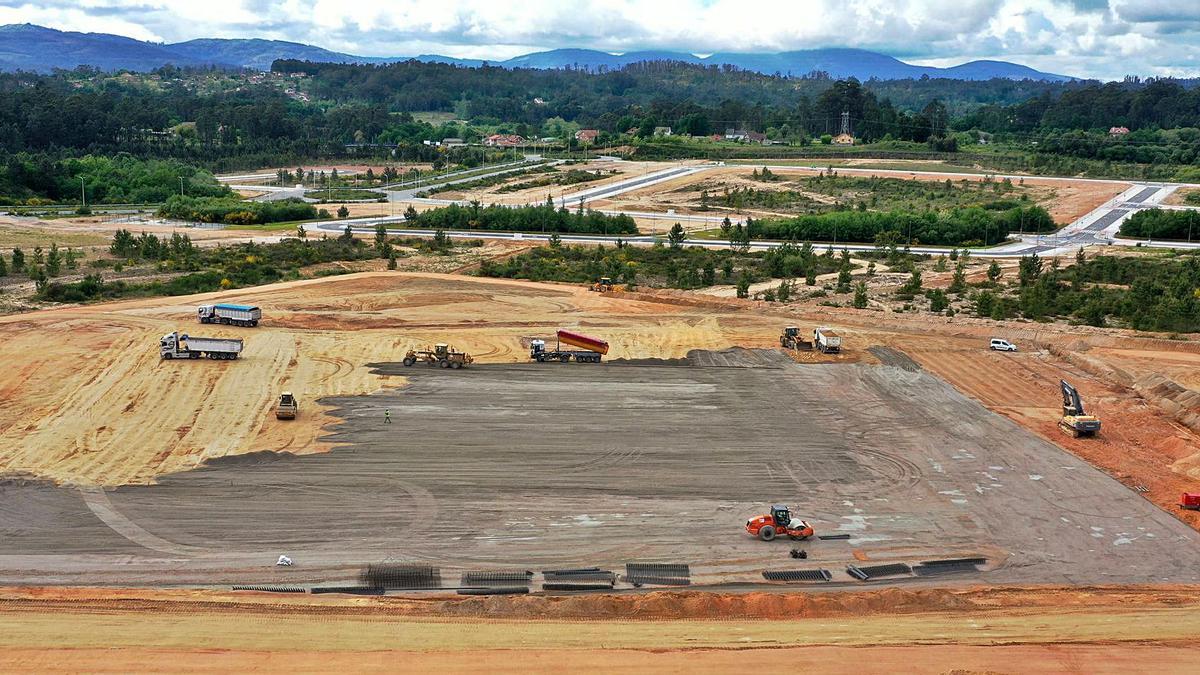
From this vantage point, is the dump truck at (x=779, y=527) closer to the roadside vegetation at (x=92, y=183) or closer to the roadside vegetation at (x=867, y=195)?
the roadside vegetation at (x=867, y=195)

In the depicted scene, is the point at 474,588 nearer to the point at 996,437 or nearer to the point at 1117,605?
the point at 1117,605

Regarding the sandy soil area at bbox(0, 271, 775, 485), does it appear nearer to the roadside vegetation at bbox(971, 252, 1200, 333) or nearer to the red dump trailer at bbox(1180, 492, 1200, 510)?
the roadside vegetation at bbox(971, 252, 1200, 333)

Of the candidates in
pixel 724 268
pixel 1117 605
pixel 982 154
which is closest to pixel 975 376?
pixel 1117 605

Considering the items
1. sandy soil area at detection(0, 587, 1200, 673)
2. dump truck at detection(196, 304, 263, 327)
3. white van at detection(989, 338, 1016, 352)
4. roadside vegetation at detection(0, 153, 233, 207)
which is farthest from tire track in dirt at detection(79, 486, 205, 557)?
roadside vegetation at detection(0, 153, 233, 207)

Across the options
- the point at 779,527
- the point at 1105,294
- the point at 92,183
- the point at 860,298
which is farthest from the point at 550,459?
the point at 92,183

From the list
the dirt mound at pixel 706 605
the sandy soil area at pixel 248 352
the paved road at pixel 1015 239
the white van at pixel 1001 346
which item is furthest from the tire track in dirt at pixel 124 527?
the paved road at pixel 1015 239

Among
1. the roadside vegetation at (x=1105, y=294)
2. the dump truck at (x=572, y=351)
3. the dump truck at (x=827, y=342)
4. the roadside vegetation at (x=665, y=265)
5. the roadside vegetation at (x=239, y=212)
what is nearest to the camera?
the dump truck at (x=572, y=351)
